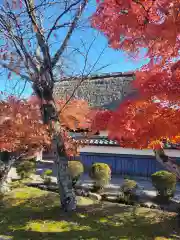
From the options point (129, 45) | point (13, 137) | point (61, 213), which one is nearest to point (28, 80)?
point (13, 137)

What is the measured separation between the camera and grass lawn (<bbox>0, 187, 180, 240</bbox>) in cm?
668

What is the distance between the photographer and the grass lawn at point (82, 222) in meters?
6.68

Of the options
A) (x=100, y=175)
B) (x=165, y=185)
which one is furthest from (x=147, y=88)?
(x=100, y=175)

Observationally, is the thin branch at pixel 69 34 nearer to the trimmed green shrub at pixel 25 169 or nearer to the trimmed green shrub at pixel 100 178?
the trimmed green shrub at pixel 100 178

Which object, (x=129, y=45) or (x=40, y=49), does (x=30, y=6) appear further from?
(x=129, y=45)

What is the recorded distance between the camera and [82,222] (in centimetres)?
746

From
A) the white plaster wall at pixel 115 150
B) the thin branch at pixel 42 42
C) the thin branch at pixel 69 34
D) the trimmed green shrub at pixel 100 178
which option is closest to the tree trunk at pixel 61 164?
the thin branch at pixel 42 42

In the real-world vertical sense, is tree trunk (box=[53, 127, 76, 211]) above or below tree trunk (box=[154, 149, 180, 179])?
below

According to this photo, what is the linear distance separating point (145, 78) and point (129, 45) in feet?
2.80

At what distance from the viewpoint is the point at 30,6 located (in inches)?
303

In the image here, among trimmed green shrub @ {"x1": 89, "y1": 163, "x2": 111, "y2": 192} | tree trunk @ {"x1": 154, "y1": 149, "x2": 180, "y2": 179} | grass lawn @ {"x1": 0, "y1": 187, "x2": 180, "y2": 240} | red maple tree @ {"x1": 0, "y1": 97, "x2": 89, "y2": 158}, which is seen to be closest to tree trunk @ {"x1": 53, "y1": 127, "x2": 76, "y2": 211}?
grass lawn @ {"x1": 0, "y1": 187, "x2": 180, "y2": 240}

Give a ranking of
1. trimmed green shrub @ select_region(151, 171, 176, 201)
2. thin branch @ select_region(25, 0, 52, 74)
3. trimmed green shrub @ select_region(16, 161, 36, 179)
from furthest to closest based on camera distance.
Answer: trimmed green shrub @ select_region(16, 161, 36, 179) < trimmed green shrub @ select_region(151, 171, 176, 201) < thin branch @ select_region(25, 0, 52, 74)

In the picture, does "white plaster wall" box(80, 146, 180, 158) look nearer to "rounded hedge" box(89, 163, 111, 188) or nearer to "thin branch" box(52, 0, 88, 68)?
"rounded hedge" box(89, 163, 111, 188)

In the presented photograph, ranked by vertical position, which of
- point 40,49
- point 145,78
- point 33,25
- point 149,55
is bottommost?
point 145,78
